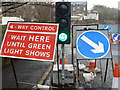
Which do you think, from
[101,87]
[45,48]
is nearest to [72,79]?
[101,87]

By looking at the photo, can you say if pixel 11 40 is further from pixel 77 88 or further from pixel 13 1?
pixel 13 1

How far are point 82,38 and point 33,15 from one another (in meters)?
25.5

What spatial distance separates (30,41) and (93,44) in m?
2.04

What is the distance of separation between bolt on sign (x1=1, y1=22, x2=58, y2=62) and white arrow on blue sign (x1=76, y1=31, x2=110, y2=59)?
4.39 ft

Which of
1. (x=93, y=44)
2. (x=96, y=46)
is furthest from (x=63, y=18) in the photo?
(x=96, y=46)

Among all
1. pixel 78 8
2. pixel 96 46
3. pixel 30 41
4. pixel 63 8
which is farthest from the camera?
pixel 78 8

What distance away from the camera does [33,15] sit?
3061 cm

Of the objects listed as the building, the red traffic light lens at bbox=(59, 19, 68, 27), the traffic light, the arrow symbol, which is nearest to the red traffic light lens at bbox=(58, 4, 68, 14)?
the traffic light

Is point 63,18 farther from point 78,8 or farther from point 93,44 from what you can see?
point 78,8

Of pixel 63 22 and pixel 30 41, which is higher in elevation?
pixel 63 22

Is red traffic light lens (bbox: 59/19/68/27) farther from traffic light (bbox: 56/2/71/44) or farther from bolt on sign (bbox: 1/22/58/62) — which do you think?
bolt on sign (bbox: 1/22/58/62)

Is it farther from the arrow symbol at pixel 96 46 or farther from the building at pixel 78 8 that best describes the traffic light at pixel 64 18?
the building at pixel 78 8

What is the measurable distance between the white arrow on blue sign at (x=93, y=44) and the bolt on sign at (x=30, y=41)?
1.34m

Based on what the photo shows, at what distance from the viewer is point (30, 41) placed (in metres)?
5.06
